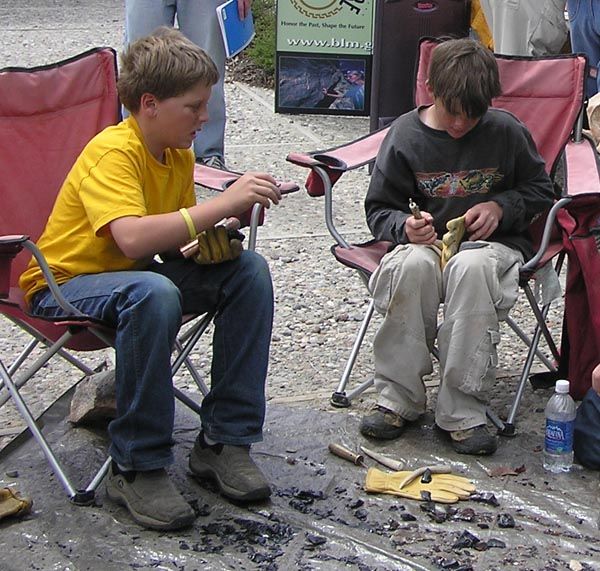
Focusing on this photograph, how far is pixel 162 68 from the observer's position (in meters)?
3.20

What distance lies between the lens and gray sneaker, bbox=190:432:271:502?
3.29 meters

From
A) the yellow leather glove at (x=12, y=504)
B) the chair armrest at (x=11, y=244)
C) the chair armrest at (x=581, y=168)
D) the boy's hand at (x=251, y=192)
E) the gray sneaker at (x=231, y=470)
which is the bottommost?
the yellow leather glove at (x=12, y=504)

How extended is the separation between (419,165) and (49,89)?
1.22 meters

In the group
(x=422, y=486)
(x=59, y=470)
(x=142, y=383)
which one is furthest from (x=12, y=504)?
(x=422, y=486)

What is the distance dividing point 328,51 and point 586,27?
7.28 feet

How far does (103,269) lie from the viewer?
3.34 meters

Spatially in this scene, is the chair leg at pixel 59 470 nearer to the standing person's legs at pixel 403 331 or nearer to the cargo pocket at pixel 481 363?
the standing person's legs at pixel 403 331

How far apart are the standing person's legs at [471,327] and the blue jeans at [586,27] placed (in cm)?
248

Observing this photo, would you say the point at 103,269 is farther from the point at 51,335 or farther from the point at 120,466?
the point at 120,466

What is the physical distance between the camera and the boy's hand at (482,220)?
3.71 meters

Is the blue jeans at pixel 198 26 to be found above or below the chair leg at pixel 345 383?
above

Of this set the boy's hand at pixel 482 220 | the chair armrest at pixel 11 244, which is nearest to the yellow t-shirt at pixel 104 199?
the chair armrest at pixel 11 244

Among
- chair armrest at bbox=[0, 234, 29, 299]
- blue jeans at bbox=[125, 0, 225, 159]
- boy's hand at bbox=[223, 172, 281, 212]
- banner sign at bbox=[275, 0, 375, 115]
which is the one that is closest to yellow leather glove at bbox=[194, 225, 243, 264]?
boy's hand at bbox=[223, 172, 281, 212]

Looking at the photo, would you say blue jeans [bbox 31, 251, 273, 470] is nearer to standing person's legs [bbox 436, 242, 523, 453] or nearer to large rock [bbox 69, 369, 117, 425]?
large rock [bbox 69, 369, 117, 425]
